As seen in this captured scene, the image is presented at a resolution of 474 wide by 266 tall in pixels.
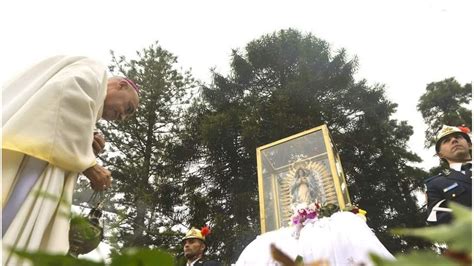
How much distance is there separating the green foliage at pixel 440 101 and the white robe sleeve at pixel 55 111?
48.2 feet

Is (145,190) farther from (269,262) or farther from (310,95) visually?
(269,262)

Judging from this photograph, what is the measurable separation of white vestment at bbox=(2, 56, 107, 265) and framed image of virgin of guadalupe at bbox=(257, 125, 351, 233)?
13.4 feet

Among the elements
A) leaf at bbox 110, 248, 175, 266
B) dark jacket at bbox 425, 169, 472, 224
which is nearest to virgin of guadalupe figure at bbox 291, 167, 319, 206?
dark jacket at bbox 425, 169, 472, 224

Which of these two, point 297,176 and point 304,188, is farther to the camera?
point 297,176

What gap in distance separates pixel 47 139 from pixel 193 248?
14.4 ft

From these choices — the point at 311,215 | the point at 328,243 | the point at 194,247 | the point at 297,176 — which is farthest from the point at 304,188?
the point at 328,243

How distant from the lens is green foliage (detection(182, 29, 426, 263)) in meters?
11.8

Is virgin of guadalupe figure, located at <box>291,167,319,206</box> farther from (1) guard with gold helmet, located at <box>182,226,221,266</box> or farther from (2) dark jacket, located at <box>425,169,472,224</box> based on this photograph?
(2) dark jacket, located at <box>425,169,472,224</box>

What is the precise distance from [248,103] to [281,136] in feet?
7.85

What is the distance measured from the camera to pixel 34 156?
4.57 feet

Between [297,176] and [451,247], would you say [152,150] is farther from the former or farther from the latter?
[451,247]

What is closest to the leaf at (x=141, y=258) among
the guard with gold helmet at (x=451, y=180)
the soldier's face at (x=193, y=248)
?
the guard with gold helmet at (x=451, y=180)

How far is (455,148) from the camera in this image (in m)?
2.96

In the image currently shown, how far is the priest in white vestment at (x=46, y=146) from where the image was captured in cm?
131
